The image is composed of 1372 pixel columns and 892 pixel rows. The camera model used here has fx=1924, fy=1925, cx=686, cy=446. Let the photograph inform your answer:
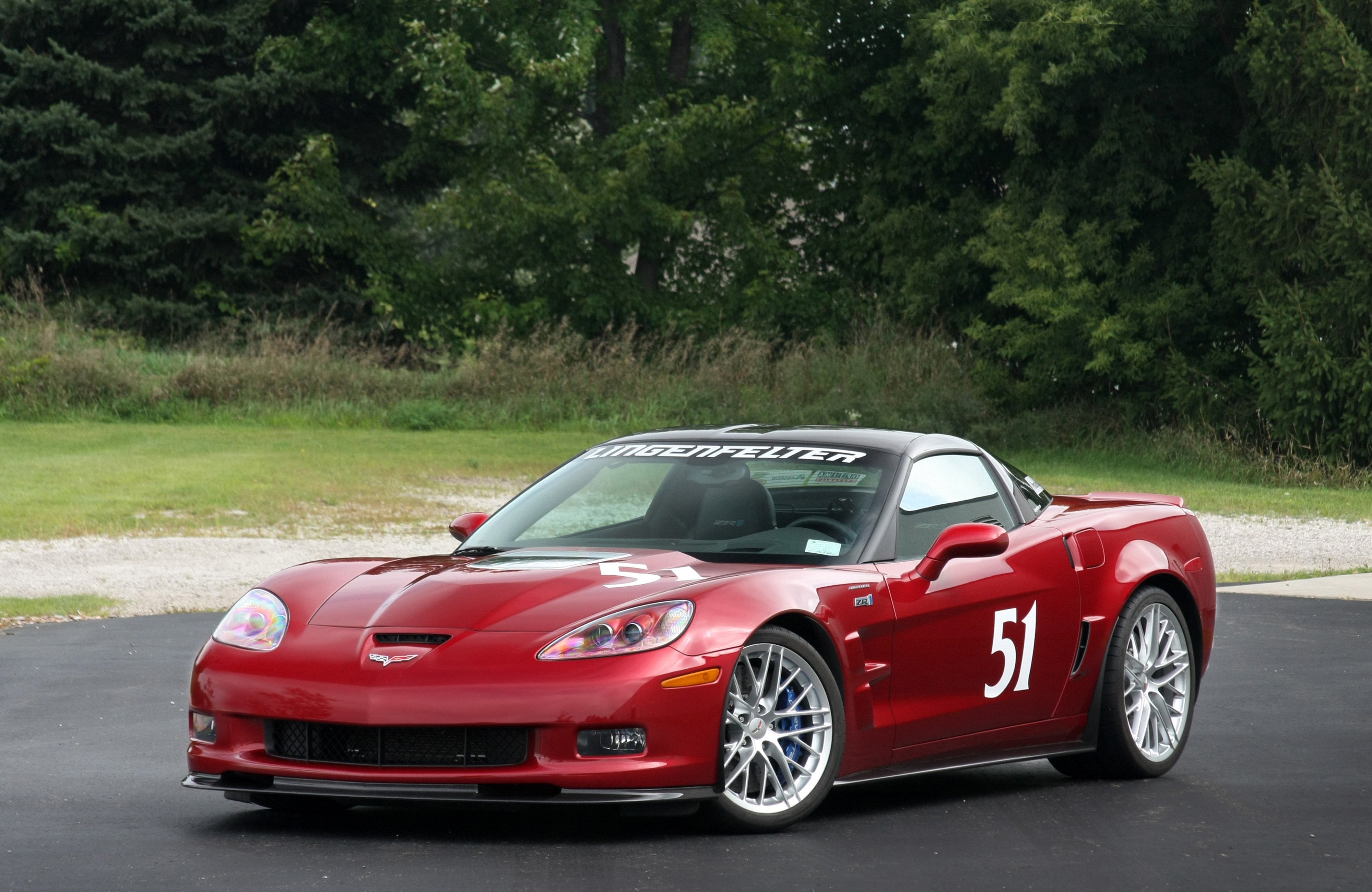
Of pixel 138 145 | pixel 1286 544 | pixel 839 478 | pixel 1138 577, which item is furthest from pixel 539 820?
pixel 138 145

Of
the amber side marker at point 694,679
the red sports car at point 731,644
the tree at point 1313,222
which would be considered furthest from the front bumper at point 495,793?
the tree at point 1313,222

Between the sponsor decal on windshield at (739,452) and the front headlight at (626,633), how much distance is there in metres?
1.40

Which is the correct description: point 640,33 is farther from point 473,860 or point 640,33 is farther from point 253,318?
point 473,860

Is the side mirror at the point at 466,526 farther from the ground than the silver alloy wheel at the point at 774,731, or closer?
farther from the ground

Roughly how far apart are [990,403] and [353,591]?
1157 inches

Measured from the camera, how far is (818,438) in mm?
7469

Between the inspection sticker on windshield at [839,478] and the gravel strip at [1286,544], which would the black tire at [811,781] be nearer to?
the inspection sticker on windshield at [839,478]

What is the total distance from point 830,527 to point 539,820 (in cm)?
146

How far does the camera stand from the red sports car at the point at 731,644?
18.8 feet

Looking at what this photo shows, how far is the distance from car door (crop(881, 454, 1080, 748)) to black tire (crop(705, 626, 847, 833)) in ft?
1.18

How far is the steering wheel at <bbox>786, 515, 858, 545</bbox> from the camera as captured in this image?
677 centimetres

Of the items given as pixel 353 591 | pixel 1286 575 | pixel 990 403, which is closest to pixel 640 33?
pixel 990 403

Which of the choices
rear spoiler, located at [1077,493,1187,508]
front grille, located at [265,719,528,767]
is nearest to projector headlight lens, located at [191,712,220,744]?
front grille, located at [265,719,528,767]

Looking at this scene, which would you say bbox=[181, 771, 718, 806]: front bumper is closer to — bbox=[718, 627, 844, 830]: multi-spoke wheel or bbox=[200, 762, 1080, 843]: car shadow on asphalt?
bbox=[200, 762, 1080, 843]: car shadow on asphalt
